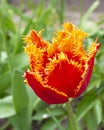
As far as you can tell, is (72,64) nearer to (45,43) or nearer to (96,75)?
(45,43)

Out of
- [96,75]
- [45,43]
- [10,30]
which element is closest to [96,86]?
[96,75]

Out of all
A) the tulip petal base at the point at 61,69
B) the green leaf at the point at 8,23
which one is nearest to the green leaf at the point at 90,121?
the tulip petal base at the point at 61,69

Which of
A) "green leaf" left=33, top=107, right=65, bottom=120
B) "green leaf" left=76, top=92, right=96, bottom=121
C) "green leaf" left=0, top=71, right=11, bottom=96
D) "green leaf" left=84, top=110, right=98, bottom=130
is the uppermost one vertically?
"green leaf" left=0, top=71, right=11, bottom=96

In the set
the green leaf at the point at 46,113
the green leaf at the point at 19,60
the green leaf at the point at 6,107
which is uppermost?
the green leaf at the point at 19,60

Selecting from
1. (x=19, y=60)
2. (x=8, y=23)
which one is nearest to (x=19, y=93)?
(x=19, y=60)

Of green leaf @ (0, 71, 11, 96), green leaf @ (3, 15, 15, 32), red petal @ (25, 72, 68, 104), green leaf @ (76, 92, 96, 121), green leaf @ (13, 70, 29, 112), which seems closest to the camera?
red petal @ (25, 72, 68, 104)

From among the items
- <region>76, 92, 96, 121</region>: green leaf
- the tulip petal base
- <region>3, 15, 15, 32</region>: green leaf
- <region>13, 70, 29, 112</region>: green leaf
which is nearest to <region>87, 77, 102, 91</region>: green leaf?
<region>76, 92, 96, 121</region>: green leaf

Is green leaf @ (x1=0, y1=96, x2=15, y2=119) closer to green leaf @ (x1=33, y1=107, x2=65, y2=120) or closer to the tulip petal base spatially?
green leaf @ (x1=33, y1=107, x2=65, y2=120)

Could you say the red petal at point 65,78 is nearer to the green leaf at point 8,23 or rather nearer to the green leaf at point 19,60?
the green leaf at point 19,60
